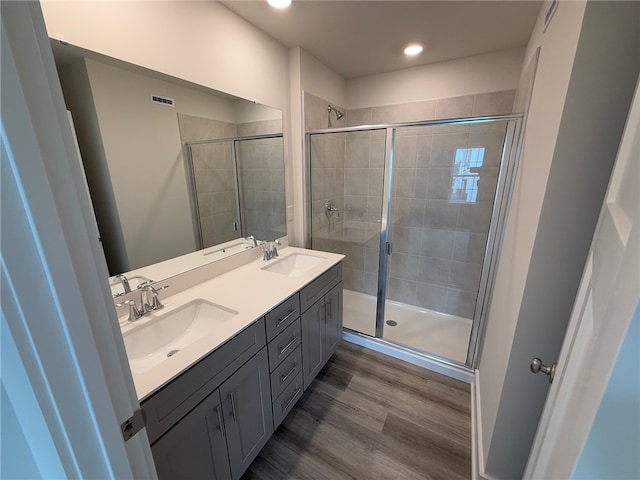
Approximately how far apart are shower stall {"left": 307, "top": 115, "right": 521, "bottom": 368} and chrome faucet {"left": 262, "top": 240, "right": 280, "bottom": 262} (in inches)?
19.6

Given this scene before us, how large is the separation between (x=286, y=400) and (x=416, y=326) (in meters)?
1.59

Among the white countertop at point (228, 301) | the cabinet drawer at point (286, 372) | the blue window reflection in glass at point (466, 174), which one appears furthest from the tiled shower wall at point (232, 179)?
the blue window reflection in glass at point (466, 174)

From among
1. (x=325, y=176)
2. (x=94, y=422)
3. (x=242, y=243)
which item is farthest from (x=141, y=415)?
(x=325, y=176)

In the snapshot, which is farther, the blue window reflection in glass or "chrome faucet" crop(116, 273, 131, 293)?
the blue window reflection in glass

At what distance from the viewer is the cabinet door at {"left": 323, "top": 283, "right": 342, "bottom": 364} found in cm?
191

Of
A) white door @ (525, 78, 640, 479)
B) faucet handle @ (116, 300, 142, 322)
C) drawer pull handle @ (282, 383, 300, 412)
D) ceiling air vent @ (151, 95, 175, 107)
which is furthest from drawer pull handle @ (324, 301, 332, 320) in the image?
ceiling air vent @ (151, 95, 175, 107)

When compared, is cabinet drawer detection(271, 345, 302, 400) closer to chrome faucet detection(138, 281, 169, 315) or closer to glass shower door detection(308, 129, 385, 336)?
chrome faucet detection(138, 281, 169, 315)

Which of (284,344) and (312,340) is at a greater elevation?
(284,344)

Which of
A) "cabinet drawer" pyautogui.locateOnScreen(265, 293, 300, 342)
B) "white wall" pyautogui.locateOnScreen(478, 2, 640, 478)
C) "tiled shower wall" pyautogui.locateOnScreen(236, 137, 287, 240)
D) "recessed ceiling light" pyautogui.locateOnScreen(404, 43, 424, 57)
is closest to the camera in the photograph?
"white wall" pyautogui.locateOnScreen(478, 2, 640, 478)

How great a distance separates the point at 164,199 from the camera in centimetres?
139

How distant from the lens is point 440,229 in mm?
2596

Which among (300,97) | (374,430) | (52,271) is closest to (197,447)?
(52,271)

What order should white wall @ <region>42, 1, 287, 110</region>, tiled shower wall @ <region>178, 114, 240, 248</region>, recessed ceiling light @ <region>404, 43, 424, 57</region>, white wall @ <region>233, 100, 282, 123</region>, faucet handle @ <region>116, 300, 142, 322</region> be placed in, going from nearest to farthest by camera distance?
white wall @ <region>42, 1, 287, 110</region>
faucet handle @ <region>116, 300, 142, 322</region>
tiled shower wall @ <region>178, 114, 240, 248</region>
white wall @ <region>233, 100, 282, 123</region>
recessed ceiling light @ <region>404, 43, 424, 57</region>

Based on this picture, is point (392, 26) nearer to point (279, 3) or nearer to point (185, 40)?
point (279, 3)
